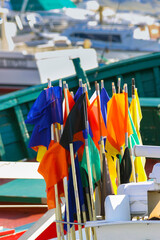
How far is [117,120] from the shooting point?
4.13 meters

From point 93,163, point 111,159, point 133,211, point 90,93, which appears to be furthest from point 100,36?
point 133,211

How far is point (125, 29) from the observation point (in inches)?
905

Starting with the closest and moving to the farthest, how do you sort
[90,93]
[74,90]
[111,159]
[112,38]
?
[111,159] → [90,93] → [74,90] → [112,38]

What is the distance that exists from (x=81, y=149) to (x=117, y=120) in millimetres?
365

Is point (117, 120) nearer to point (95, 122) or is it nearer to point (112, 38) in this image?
point (95, 122)

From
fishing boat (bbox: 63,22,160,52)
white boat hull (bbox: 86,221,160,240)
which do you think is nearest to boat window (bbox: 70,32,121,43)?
fishing boat (bbox: 63,22,160,52)

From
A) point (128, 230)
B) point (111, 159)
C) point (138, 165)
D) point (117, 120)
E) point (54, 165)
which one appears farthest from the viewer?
point (138, 165)

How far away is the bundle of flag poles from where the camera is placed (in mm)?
3826

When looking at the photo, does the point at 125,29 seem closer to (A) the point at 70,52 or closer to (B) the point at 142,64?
(A) the point at 70,52

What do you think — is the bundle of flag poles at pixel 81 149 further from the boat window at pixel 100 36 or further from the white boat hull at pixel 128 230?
the boat window at pixel 100 36

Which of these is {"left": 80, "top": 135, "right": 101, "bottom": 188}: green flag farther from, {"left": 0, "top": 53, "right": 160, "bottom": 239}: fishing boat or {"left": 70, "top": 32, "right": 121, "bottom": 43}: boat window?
{"left": 70, "top": 32, "right": 121, "bottom": 43}: boat window

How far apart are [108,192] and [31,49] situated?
1910cm

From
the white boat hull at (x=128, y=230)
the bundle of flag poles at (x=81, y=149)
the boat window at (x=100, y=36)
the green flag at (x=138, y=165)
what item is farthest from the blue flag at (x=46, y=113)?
the boat window at (x=100, y=36)

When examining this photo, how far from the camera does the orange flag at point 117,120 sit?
4.12m
